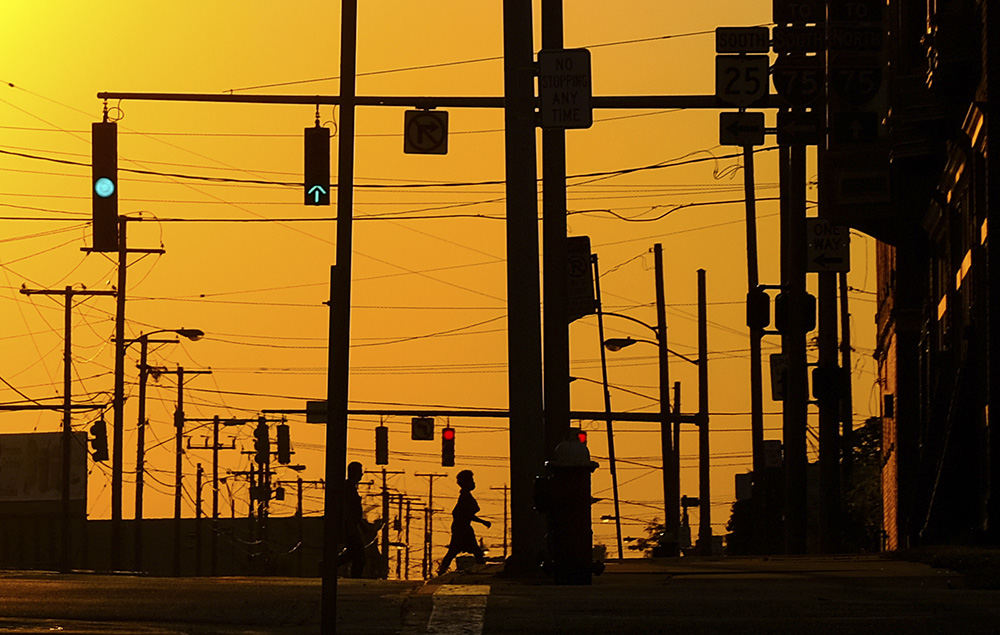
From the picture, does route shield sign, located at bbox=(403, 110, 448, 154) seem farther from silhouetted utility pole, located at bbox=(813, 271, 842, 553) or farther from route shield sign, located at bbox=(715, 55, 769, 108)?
silhouetted utility pole, located at bbox=(813, 271, 842, 553)

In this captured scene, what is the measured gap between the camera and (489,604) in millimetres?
17000

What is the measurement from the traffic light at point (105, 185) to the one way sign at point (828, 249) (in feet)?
40.9

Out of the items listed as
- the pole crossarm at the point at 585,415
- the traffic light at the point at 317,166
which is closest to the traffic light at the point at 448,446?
the pole crossarm at the point at 585,415

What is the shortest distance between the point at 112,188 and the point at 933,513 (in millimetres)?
11492

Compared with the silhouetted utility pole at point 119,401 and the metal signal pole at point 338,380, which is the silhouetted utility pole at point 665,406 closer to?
the silhouetted utility pole at point 119,401

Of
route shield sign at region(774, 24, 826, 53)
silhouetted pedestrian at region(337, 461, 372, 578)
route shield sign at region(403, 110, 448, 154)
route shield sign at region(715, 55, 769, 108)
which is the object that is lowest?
silhouetted pedestrian at region(337, 461, 372, 578)

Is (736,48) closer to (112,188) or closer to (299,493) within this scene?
(112,188)

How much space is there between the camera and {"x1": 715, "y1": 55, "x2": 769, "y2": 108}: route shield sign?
3006 centimetres

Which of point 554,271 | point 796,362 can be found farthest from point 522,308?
point 796,362

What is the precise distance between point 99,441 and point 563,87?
5650cm

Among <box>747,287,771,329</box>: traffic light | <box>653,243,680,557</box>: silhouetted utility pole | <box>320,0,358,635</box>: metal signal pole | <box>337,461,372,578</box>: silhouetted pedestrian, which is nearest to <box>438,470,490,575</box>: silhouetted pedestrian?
<box>337,461,372,578</box>: silhouetted pedestrian

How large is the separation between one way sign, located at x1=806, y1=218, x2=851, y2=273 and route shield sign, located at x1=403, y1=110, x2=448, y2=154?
26.2 feet

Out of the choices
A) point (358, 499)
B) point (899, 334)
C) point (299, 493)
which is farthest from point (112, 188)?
point (299, 493)

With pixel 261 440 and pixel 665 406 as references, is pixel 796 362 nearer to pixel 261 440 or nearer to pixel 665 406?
pixel 665 406
